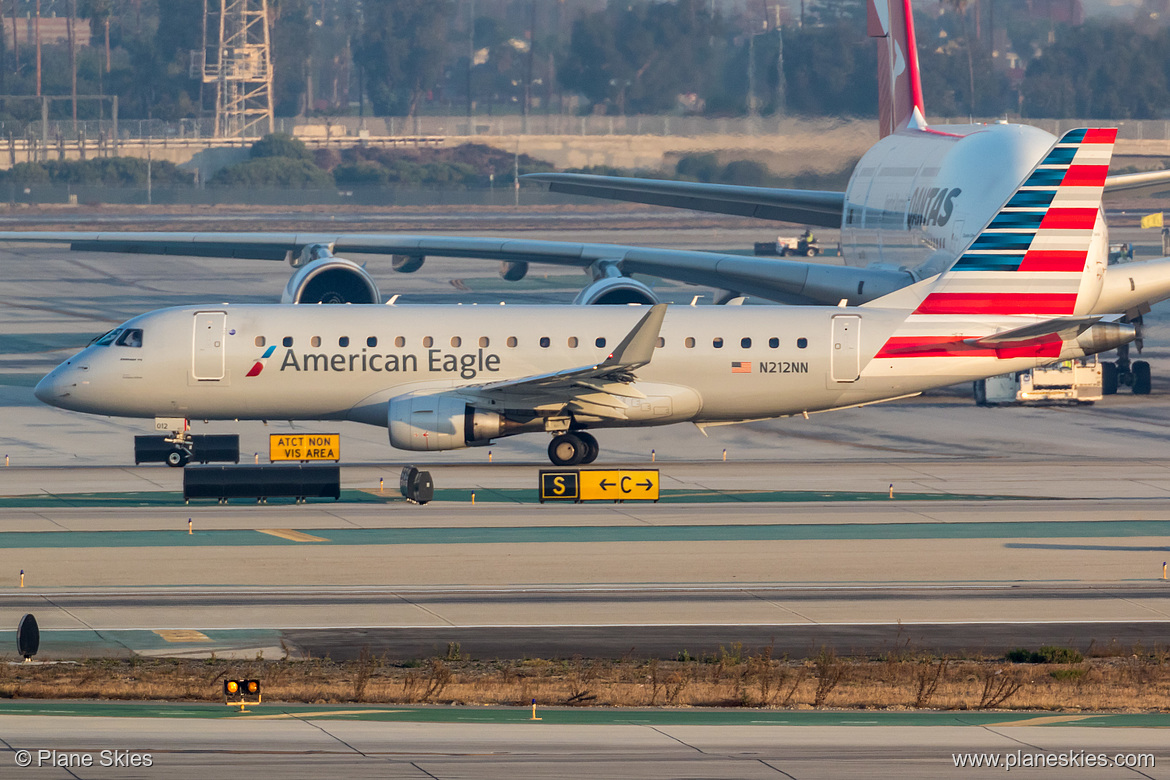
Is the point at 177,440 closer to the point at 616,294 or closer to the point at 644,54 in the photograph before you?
the point at 616,294

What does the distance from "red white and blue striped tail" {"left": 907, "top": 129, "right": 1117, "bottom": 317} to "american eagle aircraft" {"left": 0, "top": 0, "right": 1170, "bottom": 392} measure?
1619 mm

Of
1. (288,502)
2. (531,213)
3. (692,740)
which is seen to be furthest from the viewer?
(531,213)

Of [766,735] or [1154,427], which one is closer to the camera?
[766,735]

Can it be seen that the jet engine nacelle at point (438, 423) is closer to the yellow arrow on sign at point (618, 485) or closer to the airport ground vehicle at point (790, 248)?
the yellow arrow on sign at point (618, 485)

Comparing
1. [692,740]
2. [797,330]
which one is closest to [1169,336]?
[797,330]

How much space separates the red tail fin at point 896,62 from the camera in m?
53.0

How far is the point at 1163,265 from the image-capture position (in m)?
42.1

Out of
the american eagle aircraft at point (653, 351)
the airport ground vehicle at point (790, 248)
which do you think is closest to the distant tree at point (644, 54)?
the airport ground vehicle at point (790, 248)

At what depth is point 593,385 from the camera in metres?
35.5

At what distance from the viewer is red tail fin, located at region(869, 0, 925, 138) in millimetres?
53031

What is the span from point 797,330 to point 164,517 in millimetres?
14953

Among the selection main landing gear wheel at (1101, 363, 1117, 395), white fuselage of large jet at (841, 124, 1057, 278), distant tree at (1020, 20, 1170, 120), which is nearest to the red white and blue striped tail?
white fuselage of large jet at (841, 124, 1057, 278)

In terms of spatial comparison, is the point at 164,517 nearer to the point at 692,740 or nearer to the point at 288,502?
the point at 288,502

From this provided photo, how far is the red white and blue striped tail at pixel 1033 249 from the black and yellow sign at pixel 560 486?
980 centimetres
